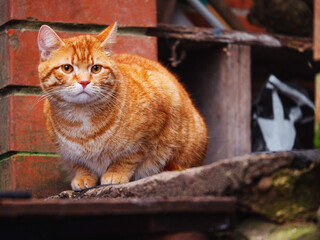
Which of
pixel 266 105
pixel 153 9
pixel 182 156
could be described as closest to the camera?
pixel 182 156

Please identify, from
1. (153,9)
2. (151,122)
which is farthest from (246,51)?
(151,122)

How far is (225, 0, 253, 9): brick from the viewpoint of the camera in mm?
5127

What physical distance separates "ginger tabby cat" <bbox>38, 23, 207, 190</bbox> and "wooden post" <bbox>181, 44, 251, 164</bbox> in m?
0.98

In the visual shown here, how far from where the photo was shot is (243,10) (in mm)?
5195

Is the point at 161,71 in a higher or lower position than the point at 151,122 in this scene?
higher

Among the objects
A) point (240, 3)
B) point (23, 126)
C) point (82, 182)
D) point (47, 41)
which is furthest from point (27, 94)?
point (240, 3)

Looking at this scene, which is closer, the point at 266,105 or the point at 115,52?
the point at 115,52

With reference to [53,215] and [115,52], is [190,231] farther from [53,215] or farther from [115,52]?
[115,52]

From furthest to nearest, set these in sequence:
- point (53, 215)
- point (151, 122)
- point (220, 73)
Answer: point (220, 73) < point (151, 122) < point (53, 215)

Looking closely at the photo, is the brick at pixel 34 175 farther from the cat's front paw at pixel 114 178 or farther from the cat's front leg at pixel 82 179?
the cat's front paw at pixel 114 178

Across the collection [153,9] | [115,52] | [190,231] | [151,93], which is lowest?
[190,231]

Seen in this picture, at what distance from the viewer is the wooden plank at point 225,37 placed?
376 centimetres

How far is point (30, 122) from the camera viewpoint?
3.25 meters

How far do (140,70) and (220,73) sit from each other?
1.06 metres
